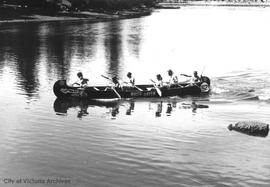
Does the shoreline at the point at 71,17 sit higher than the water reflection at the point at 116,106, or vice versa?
the shoreline at the point at 71,17

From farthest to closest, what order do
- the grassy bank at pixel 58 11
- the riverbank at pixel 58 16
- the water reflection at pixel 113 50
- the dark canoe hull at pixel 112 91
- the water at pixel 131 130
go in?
1. the grassy bank at pixel 58 11
2. the riverbank at pixel 58 16
3. the water reflection at pixel 113 50
4. the dark canoe hull at pixel 112 91
5. the water at pixel 131 130

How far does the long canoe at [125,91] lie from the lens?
37.7m

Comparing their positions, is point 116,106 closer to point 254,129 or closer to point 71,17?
point 254,129

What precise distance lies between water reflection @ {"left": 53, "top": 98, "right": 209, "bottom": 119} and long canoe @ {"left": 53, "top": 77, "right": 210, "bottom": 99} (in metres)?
0.51

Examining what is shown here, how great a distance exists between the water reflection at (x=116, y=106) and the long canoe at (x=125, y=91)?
51 centimetres

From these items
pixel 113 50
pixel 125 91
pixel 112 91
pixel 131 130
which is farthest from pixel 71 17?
pixel 131 130

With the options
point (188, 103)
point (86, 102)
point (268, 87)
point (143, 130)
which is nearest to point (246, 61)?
point (268, 87)

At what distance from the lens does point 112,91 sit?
37.9m

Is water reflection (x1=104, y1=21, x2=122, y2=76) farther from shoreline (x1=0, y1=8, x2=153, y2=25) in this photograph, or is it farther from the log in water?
the log in water

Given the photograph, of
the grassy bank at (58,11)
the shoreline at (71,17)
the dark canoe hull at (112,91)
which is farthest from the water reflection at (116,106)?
the grassy bank at (58,11)

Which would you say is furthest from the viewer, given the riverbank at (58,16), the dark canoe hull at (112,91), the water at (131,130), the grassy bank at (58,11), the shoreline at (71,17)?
the grassy bank at (58,11)

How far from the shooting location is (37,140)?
89.1ft

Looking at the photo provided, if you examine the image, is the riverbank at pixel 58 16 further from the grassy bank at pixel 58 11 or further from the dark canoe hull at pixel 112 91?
the dark canoe hull at pixel 112 91

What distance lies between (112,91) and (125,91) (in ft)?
3.90
